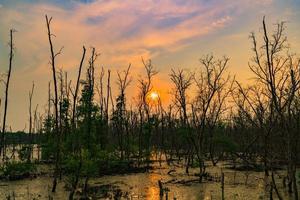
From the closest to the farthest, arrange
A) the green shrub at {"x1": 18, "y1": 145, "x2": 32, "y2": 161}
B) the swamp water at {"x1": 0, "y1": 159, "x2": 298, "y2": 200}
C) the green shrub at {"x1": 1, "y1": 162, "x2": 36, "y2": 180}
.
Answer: the swamp water at {"x1": 0, "y1": 159, "x2": 298, "y2": 200}
the green shrub at {"x1": 1, "y1": 162, "x2": 36, "y2": 180}
the green shrub at {"x1": 18, "y1": 145, "x2": 32, "y2": 161}

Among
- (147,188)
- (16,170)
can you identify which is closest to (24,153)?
(16,170)

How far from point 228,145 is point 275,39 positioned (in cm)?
2421

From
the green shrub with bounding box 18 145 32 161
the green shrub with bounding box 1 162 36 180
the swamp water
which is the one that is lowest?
the swamp water

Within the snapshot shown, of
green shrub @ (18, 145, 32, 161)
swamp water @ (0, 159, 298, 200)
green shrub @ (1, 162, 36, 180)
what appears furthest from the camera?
green shrub @ (18, 145, 32, 161)

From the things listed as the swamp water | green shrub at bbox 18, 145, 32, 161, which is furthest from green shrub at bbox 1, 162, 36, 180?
green shrub at bbox 18, 145, 32, 161

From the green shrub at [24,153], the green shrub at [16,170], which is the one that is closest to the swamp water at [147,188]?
the green shrub at [16,170]

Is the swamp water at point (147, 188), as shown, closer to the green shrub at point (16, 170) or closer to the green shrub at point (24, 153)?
the green shrub at point (16, 170)

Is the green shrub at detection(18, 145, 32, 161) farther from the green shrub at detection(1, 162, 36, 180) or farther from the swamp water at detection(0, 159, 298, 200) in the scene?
the swamp water at detection(0, 159, 298, 200)

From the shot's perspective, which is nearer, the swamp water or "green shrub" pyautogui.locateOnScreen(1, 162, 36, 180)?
the swamp water

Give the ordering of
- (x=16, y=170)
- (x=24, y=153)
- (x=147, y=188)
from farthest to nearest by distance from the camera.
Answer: (x=24, y=153) < (x=16, y=170) < (x=147, y=188)

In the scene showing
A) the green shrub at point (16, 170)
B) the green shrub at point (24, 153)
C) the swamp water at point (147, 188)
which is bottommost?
the swamp water at point (147, 188)

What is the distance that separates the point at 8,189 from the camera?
20.6 m

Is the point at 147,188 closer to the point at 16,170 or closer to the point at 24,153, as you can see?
the point at 16,170

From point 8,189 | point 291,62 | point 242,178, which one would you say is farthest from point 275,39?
point 8,189
